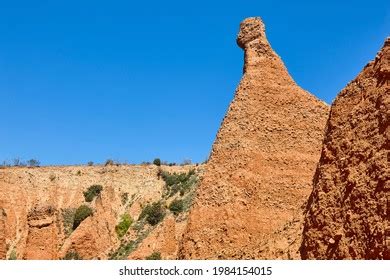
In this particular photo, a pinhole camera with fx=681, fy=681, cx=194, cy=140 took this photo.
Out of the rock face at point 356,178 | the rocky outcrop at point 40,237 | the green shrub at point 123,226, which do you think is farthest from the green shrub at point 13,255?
the rock face at point 356,178

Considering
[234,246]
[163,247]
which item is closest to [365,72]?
[234,246]

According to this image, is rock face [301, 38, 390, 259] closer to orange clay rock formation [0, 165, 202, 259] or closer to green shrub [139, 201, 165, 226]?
orange clay rock formation [0, 165, 202, 259]

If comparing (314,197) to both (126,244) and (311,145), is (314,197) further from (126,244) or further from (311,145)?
(126,244)

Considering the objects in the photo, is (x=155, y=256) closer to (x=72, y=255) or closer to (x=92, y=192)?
(x=72, y=255)

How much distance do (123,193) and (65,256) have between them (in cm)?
2646

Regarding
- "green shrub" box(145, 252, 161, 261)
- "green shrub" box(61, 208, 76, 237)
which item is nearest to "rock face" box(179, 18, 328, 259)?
"green shrub" box(145, 252, 161, 261)

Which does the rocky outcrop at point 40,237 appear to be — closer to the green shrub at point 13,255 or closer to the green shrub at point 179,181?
the green shrub at point 13,255

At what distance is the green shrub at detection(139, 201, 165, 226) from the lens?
59.9 m

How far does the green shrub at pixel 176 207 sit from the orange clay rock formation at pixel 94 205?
68cm

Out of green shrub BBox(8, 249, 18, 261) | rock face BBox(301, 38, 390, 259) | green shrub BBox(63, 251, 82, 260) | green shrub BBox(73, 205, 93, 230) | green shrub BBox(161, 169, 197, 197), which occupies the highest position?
green shrub BBox(161, 169, 197, 197)

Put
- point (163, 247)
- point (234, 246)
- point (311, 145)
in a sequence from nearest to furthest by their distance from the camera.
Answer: point (234, 246)
point (311, 145)
point (163, 247)

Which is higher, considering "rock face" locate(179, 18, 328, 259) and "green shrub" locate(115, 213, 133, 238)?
"green shrub" locate(115, 213, 133, 238)

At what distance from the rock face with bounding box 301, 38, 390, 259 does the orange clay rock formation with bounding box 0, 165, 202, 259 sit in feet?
101
